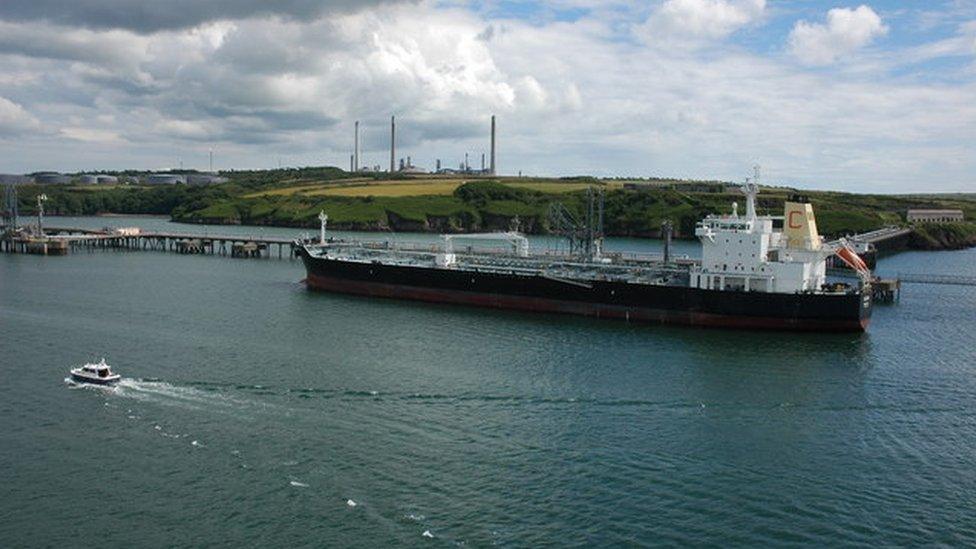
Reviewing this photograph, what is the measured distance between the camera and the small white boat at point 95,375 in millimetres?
31219

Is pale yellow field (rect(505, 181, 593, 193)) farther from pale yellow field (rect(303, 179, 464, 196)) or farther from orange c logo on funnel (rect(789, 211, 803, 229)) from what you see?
orange c logo on funnel (rect(789, 211, 803, 229))

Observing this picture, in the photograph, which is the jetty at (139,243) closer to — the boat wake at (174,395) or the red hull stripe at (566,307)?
the red hull stripe at (566,307)

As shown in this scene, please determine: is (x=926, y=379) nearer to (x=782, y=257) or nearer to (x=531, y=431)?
(x=782, y=257)

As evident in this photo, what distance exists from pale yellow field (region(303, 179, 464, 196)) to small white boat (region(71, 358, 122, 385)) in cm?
13042

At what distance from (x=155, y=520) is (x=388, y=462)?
21.1ft

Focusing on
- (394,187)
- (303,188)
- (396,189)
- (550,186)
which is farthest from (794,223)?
(303,188)

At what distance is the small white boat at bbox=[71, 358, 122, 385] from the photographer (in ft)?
102

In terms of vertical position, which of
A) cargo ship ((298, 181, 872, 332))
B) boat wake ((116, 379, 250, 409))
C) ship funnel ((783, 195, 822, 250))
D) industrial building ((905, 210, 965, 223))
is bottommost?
boat wake ((116, 379, 250, 409))

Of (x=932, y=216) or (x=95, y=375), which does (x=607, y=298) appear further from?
(x=932, y=216)

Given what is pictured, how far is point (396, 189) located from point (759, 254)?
128950 millimetres

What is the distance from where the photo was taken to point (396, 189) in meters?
171

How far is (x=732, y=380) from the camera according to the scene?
35031 mm

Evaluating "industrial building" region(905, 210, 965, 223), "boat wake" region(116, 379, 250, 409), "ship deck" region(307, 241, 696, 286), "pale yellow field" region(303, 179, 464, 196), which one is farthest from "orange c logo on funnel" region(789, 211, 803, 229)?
"pale yellow field" region(303, 179, 464, 196)

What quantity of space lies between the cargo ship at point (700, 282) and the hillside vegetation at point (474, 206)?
61.4 m
